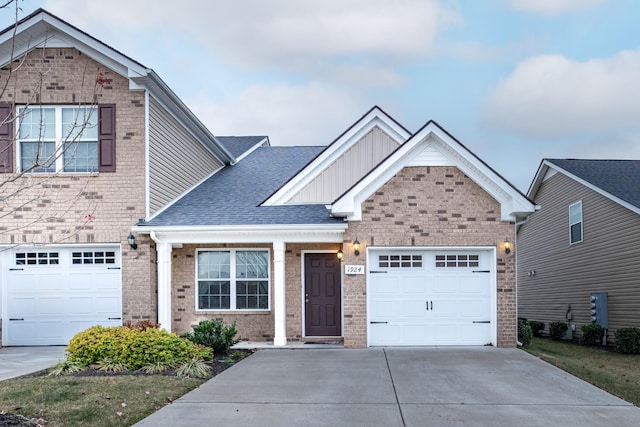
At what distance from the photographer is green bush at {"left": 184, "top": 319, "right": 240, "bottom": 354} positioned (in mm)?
11734

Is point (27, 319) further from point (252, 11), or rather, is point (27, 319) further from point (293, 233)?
point (252, 11)

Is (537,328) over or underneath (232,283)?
underneath

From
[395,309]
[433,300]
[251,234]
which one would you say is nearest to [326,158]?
[251,234]

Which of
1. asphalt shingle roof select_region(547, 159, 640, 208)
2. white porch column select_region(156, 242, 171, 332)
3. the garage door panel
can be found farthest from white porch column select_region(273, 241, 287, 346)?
asphalt shingle roof select_region(547, 159, 640, 208)

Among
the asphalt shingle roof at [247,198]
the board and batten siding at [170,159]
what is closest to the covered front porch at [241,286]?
the asphalt shingle roof at [247,198]

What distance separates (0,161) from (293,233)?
22.3 ft

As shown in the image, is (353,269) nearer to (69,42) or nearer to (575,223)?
(69,42)

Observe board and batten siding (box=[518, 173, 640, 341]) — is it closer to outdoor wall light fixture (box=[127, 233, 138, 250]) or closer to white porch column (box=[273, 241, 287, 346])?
white porch column (box=[273, 241, 287, 346])

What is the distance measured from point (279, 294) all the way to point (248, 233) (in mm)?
1641

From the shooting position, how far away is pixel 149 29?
766 inches

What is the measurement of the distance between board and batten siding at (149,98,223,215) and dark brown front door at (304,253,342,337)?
4.03 m

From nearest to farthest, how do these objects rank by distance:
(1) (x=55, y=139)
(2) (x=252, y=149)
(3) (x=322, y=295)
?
1. (1) (x=55, y=139)
2. (3) (x=322, y=295)
3. (2) (x=252, y=149)

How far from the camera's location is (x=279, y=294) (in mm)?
13930

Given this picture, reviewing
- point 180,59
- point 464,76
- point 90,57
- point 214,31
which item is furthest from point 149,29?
point 464,76
